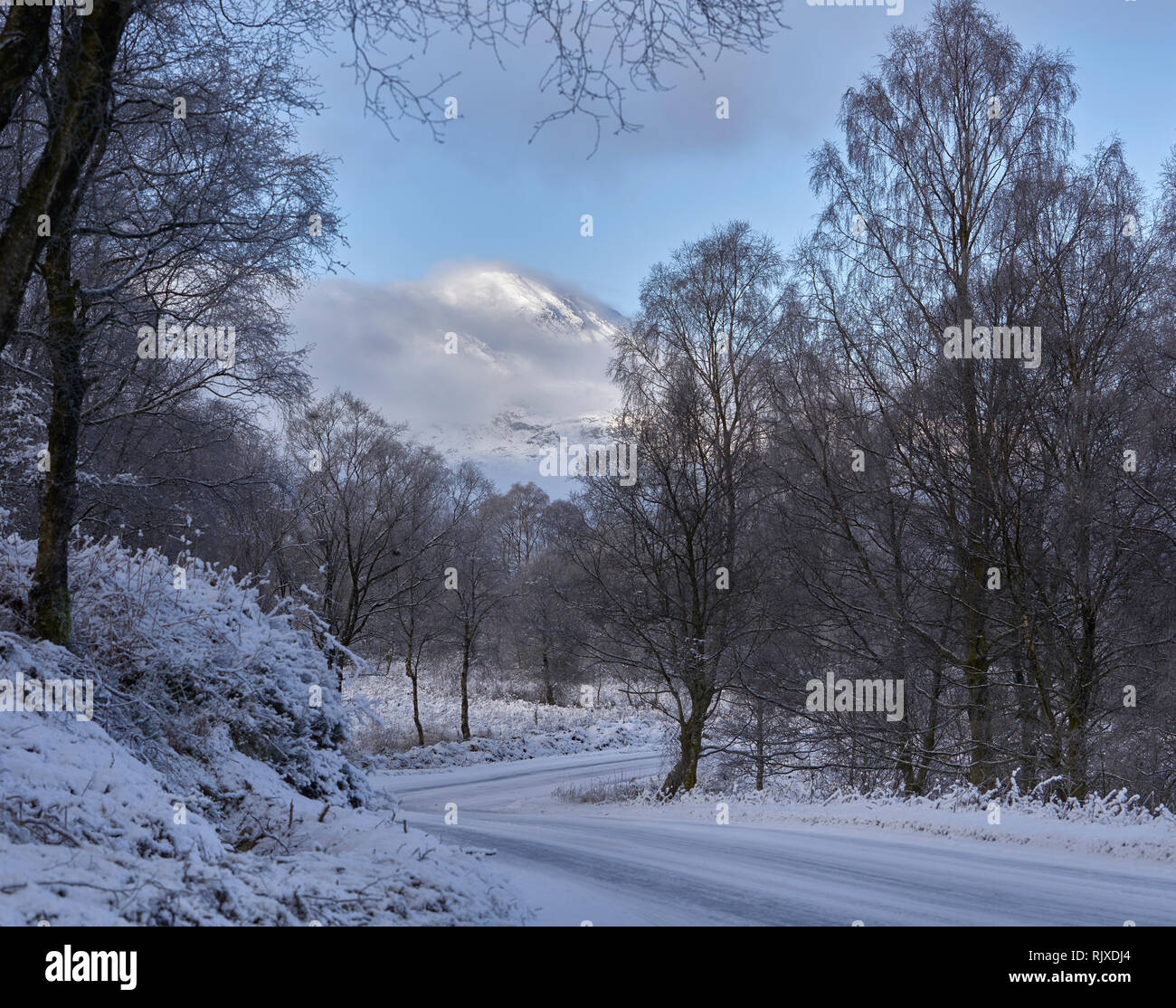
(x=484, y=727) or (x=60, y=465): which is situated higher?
(x=60, y=465)

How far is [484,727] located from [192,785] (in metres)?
30.1

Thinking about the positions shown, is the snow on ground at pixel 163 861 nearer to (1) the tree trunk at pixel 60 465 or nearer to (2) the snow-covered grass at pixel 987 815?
(1) the tree trunk at pixel 60 465

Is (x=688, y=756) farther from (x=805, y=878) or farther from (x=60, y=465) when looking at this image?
(x=60, y=465)

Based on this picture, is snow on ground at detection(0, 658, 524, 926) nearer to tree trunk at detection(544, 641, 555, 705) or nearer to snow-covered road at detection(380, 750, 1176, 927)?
snow-covered road at detection(380, 750, 1176, 927)

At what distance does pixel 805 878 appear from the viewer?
22.0ft

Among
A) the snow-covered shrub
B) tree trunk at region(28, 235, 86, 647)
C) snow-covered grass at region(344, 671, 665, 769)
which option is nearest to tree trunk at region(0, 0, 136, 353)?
tree trunk at region(28, 235, 86, 647)

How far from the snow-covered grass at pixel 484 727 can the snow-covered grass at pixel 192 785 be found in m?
18.2

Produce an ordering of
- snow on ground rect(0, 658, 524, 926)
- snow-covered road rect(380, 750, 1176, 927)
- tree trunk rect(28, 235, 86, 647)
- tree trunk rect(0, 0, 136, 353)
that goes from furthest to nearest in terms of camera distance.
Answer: tree trunk rect(28, 235, 86, 647) < snow-covered road rect(380, 750, 1176, 927) < tree trunk rect(0, 0, 136, 353) < snow on ground rect(0, 658, 524, 926)

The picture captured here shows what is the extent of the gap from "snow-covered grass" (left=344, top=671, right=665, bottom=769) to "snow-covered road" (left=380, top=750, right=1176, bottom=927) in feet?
57.5

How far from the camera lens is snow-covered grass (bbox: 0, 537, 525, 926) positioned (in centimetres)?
393

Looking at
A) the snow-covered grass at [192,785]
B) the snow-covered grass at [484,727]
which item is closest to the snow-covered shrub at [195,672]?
the snow-covered grass at [192,785]

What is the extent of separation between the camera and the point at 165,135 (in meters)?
7.69

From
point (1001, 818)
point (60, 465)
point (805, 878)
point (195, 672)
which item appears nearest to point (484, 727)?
point (1001, 818)

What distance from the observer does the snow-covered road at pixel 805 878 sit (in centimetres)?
531
